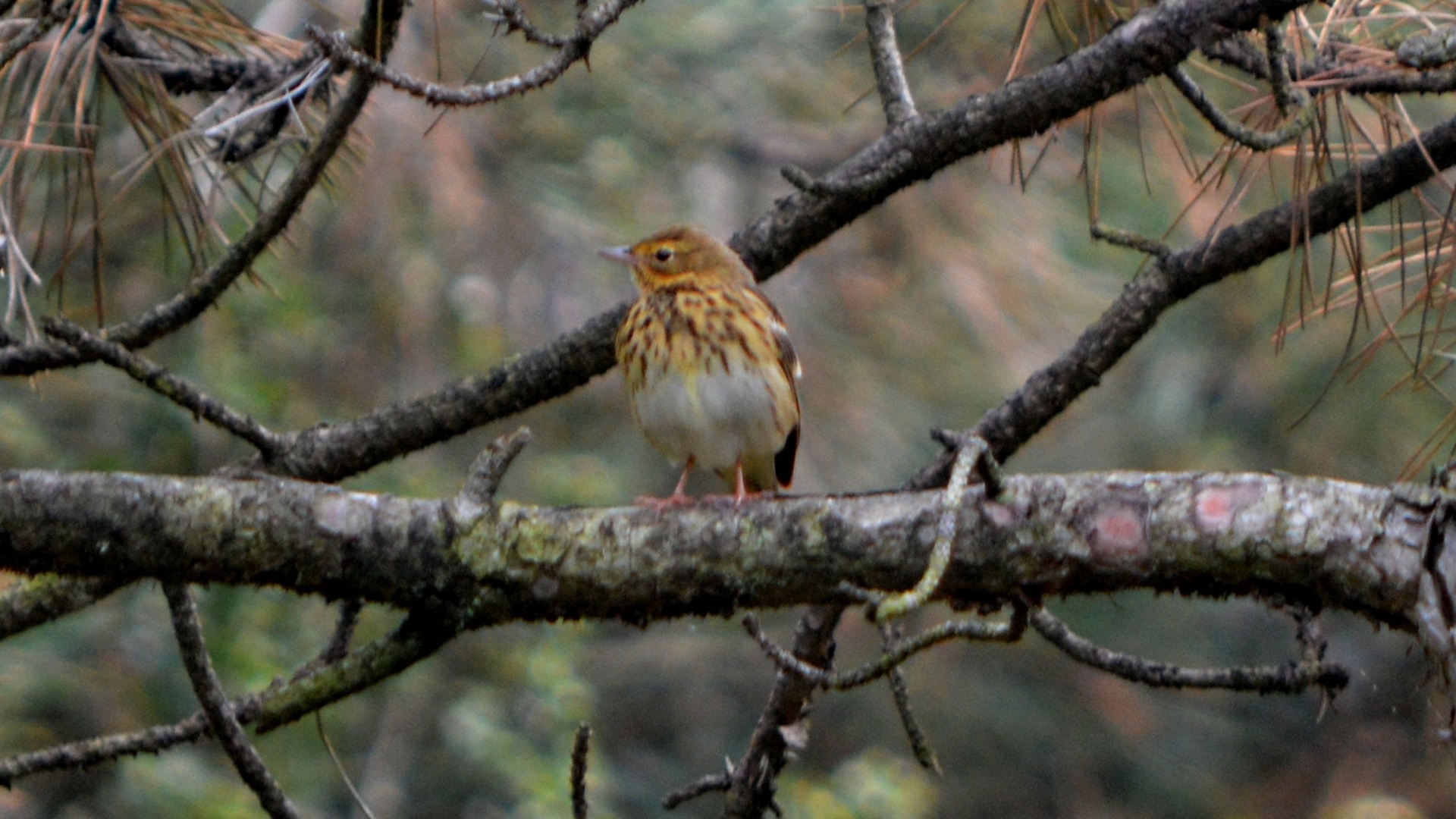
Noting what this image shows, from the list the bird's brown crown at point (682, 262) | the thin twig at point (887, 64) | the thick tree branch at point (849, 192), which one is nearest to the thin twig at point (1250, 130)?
the thick tree branch at point (849, 192)

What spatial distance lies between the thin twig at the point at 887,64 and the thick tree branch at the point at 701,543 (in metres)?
1.01

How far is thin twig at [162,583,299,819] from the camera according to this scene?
2.25 meters

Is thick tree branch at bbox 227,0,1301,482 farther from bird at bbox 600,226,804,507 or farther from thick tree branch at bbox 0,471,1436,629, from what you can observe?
thick tree branch at bbox 0,471,1436,629

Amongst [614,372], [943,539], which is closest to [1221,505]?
[943,539]

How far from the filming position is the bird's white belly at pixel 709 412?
3424 millimetres

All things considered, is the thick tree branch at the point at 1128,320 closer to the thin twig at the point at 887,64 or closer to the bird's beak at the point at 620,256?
the thin twig at the point at 887,64

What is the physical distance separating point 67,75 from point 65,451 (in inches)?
131

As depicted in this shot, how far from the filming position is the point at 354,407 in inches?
241

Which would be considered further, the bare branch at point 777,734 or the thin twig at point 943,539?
the bare branch at point 777,734

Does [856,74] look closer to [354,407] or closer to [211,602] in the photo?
[354,407]

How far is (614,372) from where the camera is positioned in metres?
6.41

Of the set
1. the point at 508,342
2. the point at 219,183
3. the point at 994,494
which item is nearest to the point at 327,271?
the point at 508,342

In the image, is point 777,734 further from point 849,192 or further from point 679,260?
point 679,260

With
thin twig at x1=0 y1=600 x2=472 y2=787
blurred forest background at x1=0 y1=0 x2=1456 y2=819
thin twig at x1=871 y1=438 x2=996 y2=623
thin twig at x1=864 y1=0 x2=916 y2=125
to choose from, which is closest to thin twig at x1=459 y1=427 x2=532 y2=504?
thin twig at x1=0 y1=600 x2=472 y2=787
